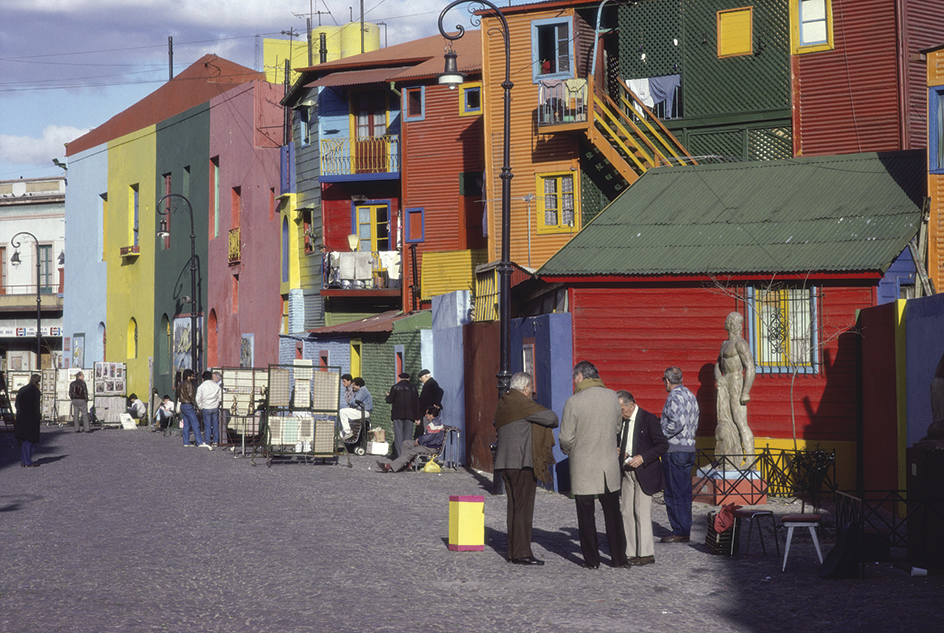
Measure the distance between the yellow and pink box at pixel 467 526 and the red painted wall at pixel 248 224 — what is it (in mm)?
26791

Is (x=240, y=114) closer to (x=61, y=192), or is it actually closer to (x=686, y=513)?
(x=61, y=192)

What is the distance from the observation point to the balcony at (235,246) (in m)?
41.5

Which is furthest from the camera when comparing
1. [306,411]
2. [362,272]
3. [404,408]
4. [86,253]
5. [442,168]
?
[86,253]

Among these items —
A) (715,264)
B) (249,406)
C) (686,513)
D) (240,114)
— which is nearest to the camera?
(686,513)

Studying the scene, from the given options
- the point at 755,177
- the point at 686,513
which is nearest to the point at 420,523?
the point at 686,513

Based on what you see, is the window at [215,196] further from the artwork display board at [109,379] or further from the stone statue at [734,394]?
the stone statue at [734,394]

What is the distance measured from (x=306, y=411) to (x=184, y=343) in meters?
22.5

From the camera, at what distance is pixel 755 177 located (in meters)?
20.2

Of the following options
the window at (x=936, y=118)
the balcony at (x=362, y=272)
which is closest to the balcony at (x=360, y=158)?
the balcony at (x=362, y=272)

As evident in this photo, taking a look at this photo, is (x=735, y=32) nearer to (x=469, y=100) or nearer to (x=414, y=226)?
(x=469, y=100)

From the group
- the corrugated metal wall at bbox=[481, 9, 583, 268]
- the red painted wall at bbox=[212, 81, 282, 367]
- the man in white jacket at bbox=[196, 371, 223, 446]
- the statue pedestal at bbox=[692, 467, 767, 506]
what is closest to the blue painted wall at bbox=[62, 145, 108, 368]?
the red painted wall at bbox=[212, 81, 282, 367]

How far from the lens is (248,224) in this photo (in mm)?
41000

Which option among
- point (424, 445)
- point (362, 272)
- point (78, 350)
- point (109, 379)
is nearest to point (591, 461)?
point (424, 445)

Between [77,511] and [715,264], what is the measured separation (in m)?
9.30
